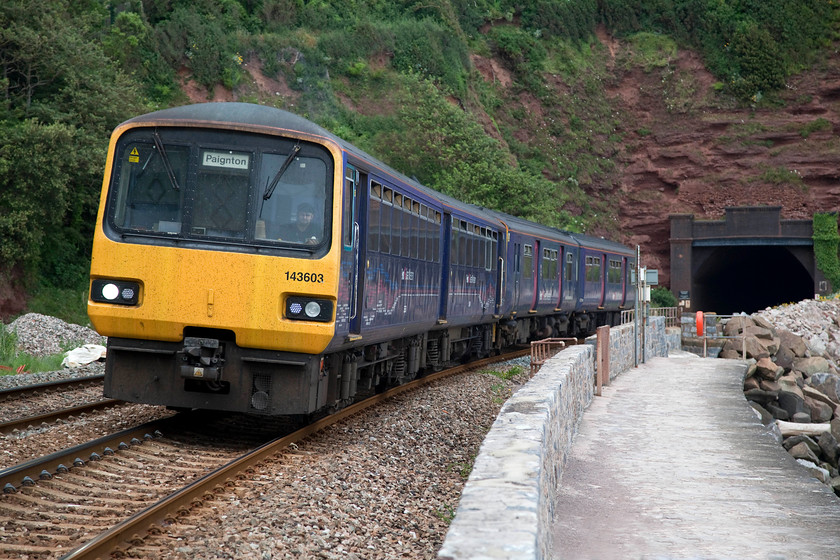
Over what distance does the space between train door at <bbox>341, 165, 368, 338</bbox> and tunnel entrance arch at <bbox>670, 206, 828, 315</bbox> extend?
36.2 meters

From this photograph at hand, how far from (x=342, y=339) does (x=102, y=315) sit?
7.43 ft

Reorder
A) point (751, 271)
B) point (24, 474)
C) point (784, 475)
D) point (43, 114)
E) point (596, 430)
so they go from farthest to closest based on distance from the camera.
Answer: point (751, 271) → point (43, 114) → point (596, 430) → point (784, 475) → point (24, 474)

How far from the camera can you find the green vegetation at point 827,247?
4788 centimetres

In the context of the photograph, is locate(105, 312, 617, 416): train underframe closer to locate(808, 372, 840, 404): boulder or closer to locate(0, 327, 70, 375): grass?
locate(0, 327, 70, 375): grass

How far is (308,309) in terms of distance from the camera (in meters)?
8.18

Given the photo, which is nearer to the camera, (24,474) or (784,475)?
(24,474)

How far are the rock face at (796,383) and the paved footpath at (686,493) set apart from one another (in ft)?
9.25

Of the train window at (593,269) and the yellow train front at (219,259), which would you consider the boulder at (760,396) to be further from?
the yellow train front at (219,259)

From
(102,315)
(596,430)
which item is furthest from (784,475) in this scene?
(102,315)

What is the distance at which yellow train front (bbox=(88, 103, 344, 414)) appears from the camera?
8.16m

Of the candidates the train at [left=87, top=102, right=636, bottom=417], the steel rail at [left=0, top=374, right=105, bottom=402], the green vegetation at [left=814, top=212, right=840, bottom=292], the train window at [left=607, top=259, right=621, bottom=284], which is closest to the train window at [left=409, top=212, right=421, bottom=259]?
the train at [left=87, top=102, right=636, bottom=417]

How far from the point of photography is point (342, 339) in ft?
28.9

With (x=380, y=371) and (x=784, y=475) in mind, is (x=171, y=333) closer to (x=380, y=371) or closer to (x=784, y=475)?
(x=380, y=371)

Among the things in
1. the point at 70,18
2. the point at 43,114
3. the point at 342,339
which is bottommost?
the point at 342,339
